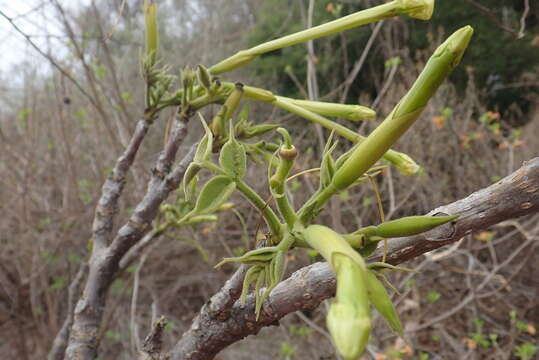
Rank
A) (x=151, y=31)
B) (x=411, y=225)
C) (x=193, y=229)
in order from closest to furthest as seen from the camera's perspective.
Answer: (x=411, y=225) → (x=151, y=31) → (x=193, y=229)

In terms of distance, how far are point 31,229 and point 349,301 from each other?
106 inches

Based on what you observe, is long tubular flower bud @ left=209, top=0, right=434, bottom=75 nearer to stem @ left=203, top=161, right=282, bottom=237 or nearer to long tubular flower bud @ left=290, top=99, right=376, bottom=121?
long tubular flower bud @ left=290, top=99, right=376, bottom=121

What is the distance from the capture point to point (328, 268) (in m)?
0.45

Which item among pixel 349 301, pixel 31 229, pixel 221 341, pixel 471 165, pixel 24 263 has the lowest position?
pixel 471 165

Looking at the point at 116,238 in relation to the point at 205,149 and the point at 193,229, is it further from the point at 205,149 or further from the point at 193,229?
the point at 193,229

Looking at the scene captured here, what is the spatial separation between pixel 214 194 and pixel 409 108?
0.17 metres

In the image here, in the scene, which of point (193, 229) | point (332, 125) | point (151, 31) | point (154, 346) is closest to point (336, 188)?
point (332, 125)

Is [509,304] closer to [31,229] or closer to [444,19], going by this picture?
[31,229]

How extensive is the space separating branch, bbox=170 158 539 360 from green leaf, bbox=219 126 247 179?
0.15 metres

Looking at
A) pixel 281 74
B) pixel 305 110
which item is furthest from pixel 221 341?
pixel 281 74

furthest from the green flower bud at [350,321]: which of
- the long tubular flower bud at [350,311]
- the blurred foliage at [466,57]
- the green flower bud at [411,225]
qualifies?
the blurred foliage at [466,57]

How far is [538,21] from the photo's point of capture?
Result: 16.4ft

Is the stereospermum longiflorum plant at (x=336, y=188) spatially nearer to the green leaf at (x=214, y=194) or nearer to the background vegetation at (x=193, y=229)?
the green leaf at (x=214, y=194)

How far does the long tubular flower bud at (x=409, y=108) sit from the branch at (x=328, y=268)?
0.39 feet
